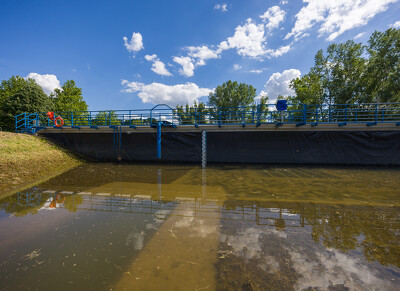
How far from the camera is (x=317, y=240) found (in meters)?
3.38

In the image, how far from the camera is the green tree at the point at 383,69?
21.1 metres

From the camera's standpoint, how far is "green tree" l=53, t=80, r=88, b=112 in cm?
3347

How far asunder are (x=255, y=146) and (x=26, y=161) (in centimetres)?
1457

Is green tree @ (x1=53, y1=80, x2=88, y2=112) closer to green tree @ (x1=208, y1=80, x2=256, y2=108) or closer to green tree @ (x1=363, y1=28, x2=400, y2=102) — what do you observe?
green tree @ (x1=208, y1=80, x2=256, y2=108)

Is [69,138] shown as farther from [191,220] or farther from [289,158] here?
[289,158]

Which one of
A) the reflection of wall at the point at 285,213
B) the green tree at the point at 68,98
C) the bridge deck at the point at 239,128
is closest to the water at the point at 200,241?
the reflection of wall at the point at 285,213

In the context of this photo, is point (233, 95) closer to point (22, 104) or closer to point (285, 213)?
point (22, 104)

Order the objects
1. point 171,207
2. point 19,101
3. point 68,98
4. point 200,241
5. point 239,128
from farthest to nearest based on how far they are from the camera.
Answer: point 68,98 < point 19,101 < point 239,128 < point 171,207 < point 200,241

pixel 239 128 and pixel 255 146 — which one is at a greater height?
pixel 239 128

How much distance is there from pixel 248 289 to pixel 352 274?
1.59m

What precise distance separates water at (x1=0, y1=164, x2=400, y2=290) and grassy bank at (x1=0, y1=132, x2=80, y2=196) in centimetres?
219

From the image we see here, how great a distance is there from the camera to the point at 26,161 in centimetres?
928

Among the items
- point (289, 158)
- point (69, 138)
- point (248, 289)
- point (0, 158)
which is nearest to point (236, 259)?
point (248, 289)

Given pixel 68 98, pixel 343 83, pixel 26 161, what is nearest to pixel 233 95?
pixel 343 83
